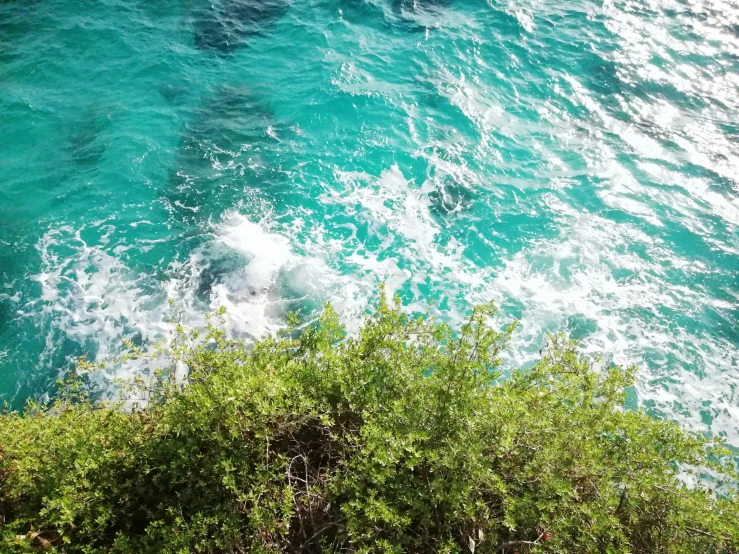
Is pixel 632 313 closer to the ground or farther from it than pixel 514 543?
closer to the ground

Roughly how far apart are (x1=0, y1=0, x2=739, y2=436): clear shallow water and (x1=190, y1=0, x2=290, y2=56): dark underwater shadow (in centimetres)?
12

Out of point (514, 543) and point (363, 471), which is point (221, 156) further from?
point (514, 543)

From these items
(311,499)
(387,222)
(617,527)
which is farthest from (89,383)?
(617,527)

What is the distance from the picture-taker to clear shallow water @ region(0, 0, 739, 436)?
41.1ft

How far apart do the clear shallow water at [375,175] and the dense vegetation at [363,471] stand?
5905 millimetres

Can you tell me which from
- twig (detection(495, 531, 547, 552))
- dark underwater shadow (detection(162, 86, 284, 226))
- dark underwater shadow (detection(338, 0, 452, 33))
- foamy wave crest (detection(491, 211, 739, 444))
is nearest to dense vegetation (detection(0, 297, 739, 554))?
twig (detection(495, 531, 547, 552))

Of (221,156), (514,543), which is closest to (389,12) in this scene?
(221,156)

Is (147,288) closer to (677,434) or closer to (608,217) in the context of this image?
(677,434)

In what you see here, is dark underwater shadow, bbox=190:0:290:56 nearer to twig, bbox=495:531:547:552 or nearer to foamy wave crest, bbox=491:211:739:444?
foamy wave crest, bbox=491:211:739:444

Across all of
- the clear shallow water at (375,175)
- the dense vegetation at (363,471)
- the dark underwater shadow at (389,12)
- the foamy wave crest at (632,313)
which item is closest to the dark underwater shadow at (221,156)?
the clear shallow water at (375,175)

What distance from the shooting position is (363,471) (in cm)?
559

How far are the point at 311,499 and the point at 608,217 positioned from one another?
12.4m

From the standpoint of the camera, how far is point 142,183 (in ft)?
48.5

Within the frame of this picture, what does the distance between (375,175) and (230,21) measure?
1090cm
